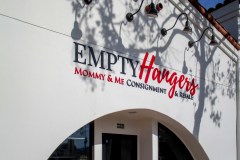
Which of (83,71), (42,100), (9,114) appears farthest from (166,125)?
(9,114)

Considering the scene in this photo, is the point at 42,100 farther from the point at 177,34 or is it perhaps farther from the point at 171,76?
the point at 177,34

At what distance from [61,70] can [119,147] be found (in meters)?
3.08

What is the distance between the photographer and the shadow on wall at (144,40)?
6.12m

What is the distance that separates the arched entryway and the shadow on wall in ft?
2.04

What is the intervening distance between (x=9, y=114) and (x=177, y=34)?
479 centimetres

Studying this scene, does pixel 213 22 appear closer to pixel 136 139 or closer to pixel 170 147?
pixel 170 147

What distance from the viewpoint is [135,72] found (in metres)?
7.01

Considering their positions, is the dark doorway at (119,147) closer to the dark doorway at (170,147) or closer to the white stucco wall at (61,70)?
the dark doorway at (170,147)

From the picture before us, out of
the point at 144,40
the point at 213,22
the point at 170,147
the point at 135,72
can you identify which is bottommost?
the point at 170,147

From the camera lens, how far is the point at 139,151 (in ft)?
27.1

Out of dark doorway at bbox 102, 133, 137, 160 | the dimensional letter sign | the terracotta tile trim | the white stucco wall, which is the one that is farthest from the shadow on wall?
dark doorway at bbox 102, 133, 137, 160

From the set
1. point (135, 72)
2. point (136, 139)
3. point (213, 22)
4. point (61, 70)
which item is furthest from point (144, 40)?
point (213, 22)

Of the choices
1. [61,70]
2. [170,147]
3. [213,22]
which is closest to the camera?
[61,70]

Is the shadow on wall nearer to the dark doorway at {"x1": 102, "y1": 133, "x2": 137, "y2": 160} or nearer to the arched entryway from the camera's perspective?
the arched entryway
